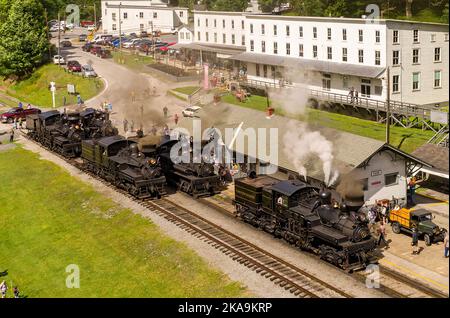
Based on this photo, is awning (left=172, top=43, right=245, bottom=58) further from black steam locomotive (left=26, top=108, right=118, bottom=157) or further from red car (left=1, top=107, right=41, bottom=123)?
black steam locomotive (left=26, top=108, right=118, bottom=157)

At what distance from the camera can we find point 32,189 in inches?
1905

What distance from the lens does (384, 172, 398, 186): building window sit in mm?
37812

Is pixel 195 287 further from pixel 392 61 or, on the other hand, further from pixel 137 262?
pixel 392 61

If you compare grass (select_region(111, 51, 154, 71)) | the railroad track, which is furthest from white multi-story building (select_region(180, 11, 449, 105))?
the railroad track

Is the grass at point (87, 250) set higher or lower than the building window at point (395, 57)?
lower

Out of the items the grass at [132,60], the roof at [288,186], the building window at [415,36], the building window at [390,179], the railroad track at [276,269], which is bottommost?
the railroad track at [276,269]

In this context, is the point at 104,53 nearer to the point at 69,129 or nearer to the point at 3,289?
the point at 69,129

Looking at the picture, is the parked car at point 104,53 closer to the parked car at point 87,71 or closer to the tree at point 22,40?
the tree at point 22,40

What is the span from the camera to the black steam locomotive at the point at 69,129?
177ft

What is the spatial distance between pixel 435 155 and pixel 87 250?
23.7m

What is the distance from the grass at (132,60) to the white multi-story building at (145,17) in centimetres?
2157

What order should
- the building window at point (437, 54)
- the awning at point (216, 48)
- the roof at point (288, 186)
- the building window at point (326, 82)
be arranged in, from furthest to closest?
1. the awning at point (216, 48)
2. the building window at point (326, 82)
3. the building window at point (437, 54)
4. the roof at point (288, 186)

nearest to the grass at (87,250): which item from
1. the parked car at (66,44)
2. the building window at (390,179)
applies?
the building window at (390,179)

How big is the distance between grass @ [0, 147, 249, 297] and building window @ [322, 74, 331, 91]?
3418 cm
